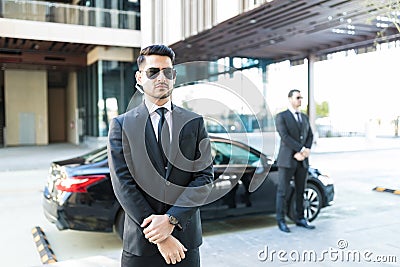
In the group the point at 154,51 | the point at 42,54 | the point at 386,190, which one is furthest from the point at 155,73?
the point at 42,54

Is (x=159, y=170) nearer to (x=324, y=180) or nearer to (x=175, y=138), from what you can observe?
(x=175, y=138)

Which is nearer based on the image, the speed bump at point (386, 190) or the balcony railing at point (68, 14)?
the speed bump at point (386, 190)

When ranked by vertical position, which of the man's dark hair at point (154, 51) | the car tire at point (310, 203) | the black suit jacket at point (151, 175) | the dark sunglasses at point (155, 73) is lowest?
the car tire at point (310, 203)

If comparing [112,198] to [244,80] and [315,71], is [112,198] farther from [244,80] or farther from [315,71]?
[315,71]

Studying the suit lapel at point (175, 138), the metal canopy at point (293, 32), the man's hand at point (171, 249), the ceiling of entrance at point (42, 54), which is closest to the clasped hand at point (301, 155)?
the suit lapel at point (175, 138)

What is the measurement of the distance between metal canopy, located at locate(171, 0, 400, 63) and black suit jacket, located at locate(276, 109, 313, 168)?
4.81 m

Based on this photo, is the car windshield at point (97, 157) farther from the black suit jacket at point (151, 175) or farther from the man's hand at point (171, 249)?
the man's hand at point (171, 249)

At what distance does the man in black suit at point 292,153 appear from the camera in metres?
4.96

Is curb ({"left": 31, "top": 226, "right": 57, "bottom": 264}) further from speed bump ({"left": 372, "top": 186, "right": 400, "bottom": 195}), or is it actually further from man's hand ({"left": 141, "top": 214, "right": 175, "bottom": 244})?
speed bump ({"left": 372, "top": 186, "right": 400, "bottom": 195})

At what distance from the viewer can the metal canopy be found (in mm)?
11367

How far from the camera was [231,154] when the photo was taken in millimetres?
5273

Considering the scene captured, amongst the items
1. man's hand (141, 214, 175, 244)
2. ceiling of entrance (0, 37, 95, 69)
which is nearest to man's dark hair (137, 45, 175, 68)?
man's hand (141, 214, 175, 244)

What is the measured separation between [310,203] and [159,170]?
3985mm

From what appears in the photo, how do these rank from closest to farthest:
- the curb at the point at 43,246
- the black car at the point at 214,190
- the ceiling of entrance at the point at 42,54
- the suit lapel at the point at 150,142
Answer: the suit lapel at the point at 150,142 → the curb at the point at 43,246 → the black car at the point at 214,190 → the ceiling of entrance at the point at 42,54
